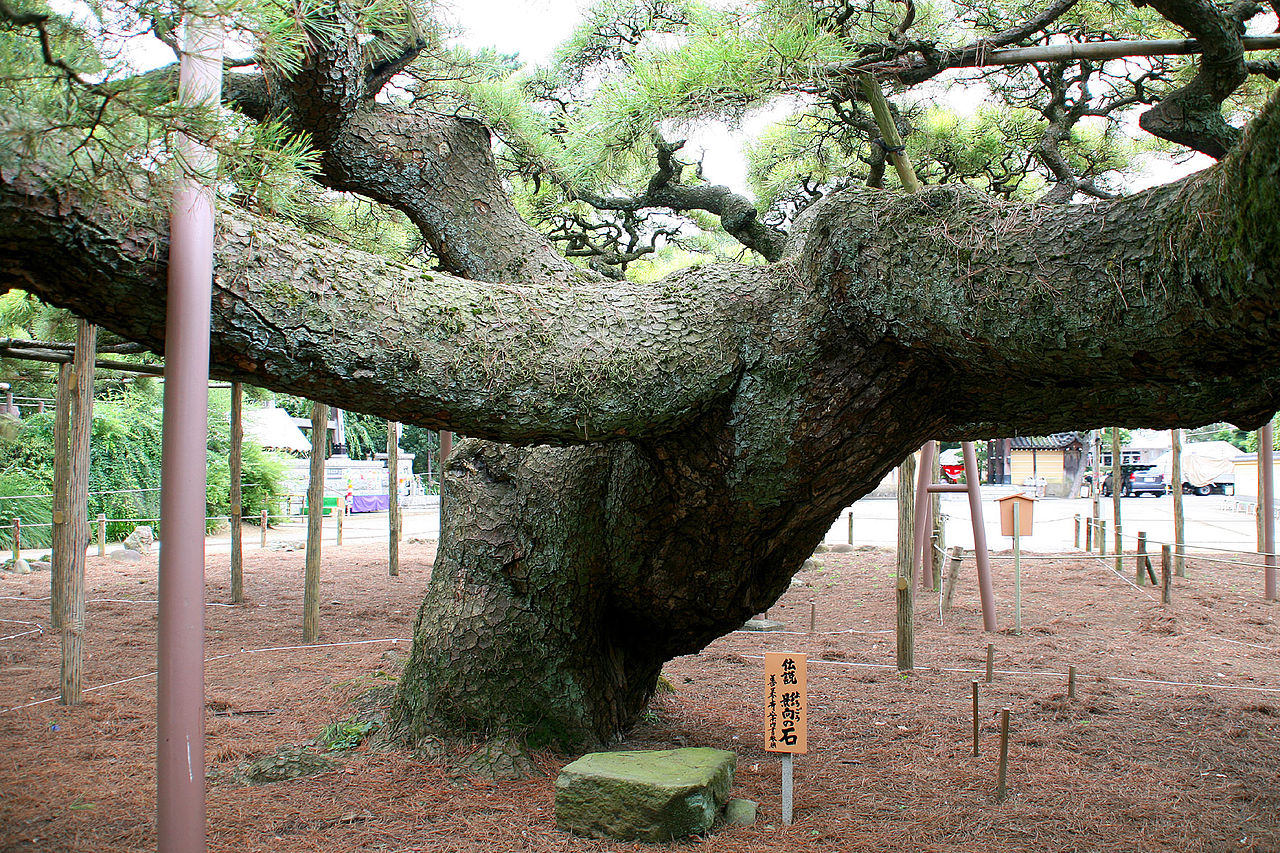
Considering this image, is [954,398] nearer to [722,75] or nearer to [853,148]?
[722,75]

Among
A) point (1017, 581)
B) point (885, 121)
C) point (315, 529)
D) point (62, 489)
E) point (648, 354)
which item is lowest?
point (1017, 581)

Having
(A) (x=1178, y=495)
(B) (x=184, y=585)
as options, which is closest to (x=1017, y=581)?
(A) (x=1178, y=495)

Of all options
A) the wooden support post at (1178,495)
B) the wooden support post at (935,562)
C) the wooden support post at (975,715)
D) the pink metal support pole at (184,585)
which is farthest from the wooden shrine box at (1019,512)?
the pink metal support pole at (184,585)

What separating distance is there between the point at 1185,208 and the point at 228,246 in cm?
227

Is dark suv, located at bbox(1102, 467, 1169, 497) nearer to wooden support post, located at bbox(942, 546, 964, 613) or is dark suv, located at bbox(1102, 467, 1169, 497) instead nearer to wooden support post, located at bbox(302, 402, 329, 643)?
wooden support post, located at bbox(942, 546, 964, 613)

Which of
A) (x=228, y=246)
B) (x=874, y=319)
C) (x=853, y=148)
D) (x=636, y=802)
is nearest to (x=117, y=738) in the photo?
(x=636, y=802)

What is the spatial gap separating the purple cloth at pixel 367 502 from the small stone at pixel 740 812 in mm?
19130

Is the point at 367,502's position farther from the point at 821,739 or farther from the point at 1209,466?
the point at 1209,466

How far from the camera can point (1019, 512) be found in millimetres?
6922

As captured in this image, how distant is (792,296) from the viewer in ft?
8.80

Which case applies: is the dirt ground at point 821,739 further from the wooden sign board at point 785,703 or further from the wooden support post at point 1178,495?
the wooden support post at point 1178,495

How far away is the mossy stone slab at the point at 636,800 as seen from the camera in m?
2.69

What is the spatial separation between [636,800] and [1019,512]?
17.6ft

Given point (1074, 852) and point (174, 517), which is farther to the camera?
point (1074, 852)
